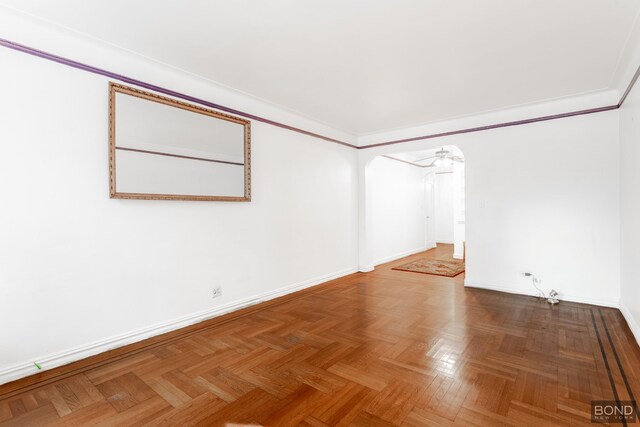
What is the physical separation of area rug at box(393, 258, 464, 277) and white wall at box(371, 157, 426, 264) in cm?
60

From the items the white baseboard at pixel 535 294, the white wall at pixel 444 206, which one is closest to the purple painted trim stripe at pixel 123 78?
the white baseboard at pixel 535 294

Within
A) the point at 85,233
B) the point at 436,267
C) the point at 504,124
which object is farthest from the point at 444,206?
the point at 85,233

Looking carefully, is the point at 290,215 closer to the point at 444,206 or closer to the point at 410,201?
the point at 410,201

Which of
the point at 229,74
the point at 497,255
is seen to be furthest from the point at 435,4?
the point at 497,255

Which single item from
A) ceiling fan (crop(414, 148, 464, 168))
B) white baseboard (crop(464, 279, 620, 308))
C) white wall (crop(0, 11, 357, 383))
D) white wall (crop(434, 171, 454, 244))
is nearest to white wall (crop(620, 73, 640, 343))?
white baseboard (crop(464, 279, 620, 308))

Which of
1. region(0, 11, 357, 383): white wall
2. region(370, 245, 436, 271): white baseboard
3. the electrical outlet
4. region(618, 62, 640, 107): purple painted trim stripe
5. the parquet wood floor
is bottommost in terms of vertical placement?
the parquet wood floor

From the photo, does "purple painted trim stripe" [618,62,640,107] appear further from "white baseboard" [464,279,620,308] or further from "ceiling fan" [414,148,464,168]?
"ceiling fan" [414,148,464,168]

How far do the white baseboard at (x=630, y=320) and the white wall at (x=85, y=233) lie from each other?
12.1 ft

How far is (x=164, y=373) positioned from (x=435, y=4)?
318 cm

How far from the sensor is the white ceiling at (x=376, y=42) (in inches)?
84.9

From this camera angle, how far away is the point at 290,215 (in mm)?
4379

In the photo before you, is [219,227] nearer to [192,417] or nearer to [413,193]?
[192,417]

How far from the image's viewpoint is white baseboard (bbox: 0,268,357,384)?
7.31 ft

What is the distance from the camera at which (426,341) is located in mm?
2777
